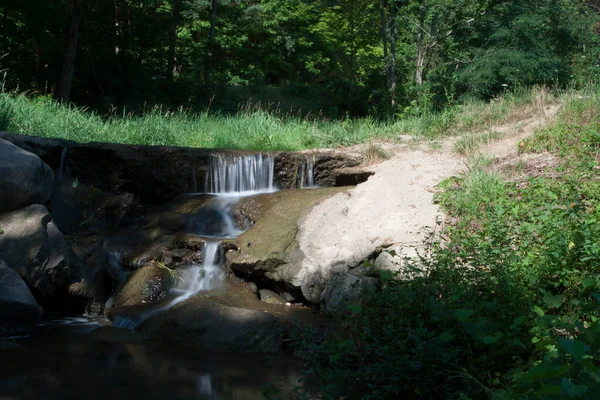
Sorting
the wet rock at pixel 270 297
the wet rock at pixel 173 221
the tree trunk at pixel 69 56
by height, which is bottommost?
the wet rock at pixel 270 297

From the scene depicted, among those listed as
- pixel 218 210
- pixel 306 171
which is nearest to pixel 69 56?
pixel 306 171

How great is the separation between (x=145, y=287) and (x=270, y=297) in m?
1.60

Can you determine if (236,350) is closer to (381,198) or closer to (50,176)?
(381,198)

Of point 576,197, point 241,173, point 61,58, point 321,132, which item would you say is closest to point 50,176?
point 241,173

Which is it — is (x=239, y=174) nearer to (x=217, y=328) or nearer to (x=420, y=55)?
(x=217, y=328)

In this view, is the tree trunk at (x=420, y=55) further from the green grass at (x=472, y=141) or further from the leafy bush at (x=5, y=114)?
the leafy bush at (x=5, y=114)

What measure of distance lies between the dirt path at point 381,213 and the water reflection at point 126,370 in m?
1.54

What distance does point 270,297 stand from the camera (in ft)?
25.6

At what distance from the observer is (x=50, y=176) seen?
8648 mm

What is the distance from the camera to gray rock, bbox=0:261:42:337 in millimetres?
6699

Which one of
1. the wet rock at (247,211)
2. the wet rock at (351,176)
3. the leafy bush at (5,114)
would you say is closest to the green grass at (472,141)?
the wet rock at (351,176)

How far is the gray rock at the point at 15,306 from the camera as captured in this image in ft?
22.0

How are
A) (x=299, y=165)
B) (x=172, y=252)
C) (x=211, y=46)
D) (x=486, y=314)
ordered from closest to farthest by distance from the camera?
(x=486, y=314) < (x=172, y=252) < (x=299, y=165) < (x=211, y=46)

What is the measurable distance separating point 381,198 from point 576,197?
2865 millimetres
